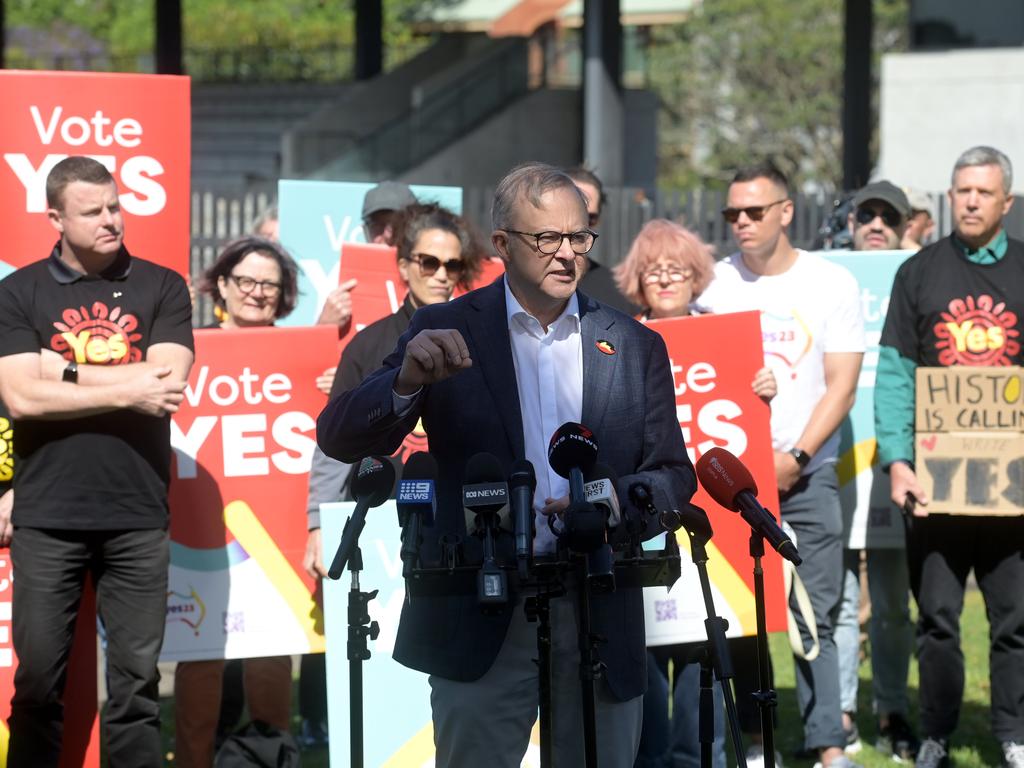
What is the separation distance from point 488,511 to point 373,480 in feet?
2.01

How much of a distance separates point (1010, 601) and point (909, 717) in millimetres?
1440

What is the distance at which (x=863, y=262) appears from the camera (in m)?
7.76

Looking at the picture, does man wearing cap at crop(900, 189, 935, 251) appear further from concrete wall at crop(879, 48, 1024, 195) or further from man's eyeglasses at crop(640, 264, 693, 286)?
concrete wall at crop(879, 48, 1024, 195)

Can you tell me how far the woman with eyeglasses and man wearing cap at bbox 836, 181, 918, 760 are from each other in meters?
2.54

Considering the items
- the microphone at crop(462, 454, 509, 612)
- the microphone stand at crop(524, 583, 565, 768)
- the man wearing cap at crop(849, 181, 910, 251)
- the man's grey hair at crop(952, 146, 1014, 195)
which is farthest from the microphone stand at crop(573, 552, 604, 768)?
the man wearing cap at crop(849, 181, 910, 251)

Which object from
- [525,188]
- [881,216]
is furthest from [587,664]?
[881,216]

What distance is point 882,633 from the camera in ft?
25.3

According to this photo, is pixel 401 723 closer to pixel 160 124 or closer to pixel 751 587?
pixel 751 587

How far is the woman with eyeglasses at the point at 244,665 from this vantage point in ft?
21.5

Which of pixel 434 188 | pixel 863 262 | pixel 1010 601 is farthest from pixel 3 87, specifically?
pixel 1010 601

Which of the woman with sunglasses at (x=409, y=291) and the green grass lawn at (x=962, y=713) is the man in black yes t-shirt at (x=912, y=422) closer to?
the green grass lawn at (x=962, y=713)

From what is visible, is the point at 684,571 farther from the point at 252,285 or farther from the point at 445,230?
the point at 252,285

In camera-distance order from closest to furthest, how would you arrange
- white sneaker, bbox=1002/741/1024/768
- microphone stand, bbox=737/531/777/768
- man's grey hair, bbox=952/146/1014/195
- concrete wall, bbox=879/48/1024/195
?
microphone stand, bbox=737/531/777/768 → white sneaker, bbox=1002/741/1024/768 → man's grey hair, bbox=952/146/1014/195 → concrete wall, bbox=879/48/1024/195

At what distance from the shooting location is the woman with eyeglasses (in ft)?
21.5
